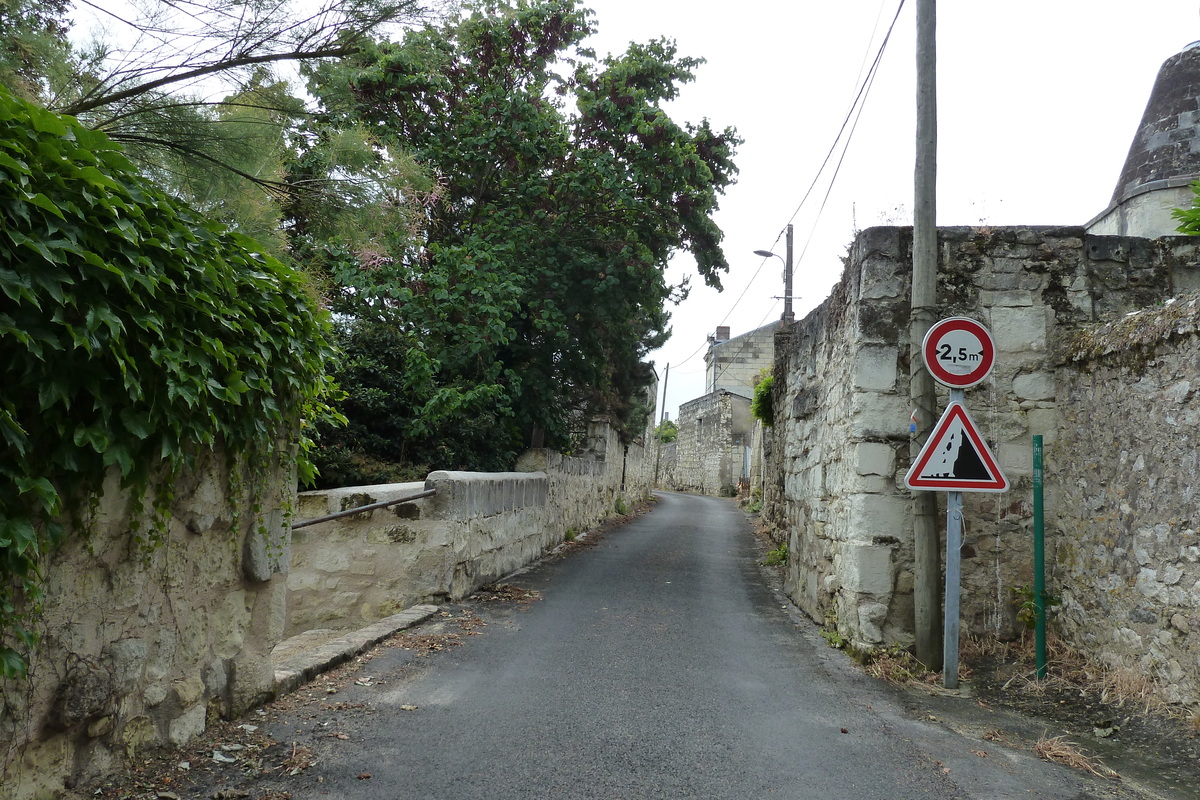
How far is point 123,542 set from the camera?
290 centimetres

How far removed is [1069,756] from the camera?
3.63m

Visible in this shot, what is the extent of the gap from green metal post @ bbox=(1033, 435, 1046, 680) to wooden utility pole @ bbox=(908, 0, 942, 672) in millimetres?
556

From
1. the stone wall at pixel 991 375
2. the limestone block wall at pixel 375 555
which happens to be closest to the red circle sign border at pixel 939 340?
the stone wall at pixel 991 375

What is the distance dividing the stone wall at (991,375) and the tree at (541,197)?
504 centimetres

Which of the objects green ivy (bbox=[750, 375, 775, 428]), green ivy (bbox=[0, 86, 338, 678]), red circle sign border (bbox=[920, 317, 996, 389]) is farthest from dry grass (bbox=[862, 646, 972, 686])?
green ivy (bbox=[750, 375, 775, 428])

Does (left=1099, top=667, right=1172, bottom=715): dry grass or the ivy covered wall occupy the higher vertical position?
the ivy covered wall

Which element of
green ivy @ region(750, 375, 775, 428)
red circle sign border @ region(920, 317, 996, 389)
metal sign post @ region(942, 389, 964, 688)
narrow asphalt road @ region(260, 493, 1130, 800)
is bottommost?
narrow asphalt road @ region(260, 493, 1130, 800)

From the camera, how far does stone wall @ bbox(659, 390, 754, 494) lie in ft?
105

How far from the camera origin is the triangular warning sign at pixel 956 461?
482 centimetres

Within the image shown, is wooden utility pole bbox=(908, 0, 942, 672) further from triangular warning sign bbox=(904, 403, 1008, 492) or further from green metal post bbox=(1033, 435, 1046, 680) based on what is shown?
green metal post bbox=(1033, 435, 1046, 680)

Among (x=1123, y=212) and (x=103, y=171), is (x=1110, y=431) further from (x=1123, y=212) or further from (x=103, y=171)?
(x=1123, y=212)

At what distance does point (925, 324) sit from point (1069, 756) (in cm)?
264

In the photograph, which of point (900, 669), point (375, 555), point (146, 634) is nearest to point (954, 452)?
point (900, 669)

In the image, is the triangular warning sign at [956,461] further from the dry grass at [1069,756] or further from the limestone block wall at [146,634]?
the limestone block wall at [146,634]
